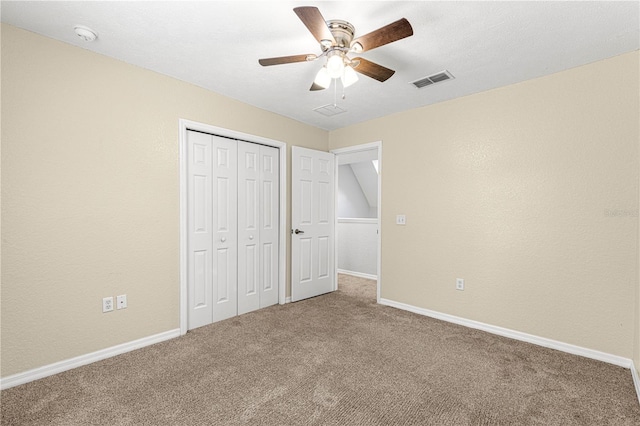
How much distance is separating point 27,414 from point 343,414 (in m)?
1.88

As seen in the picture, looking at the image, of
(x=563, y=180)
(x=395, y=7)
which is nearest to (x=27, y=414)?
(x=395, y=7)

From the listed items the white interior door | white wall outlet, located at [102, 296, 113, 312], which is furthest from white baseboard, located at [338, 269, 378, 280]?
white wall outlet, located at [102, 296, 113, 312]

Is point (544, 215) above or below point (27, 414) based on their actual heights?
above

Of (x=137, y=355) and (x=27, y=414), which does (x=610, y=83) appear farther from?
(x=27, y=414)

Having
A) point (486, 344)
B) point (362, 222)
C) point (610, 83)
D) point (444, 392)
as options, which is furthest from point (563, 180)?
point (362, 222)

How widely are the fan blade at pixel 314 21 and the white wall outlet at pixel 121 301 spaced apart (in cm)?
257

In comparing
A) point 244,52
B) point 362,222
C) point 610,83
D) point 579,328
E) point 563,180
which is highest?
point 244,52

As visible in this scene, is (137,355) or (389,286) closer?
(137,355)

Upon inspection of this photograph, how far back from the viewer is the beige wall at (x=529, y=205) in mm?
2379

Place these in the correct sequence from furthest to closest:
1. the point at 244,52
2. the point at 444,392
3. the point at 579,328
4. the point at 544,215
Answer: the point at 544,215
the point at 579,328
the point at 244,52
the point at 444,392

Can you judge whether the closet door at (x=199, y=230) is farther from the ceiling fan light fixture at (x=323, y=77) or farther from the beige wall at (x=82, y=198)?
the ceiling fan light fixture at (x=323, y=77)

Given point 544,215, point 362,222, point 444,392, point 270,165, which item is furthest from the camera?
point 362,222

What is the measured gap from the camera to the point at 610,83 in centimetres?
240

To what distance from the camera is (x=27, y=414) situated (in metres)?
1.76
